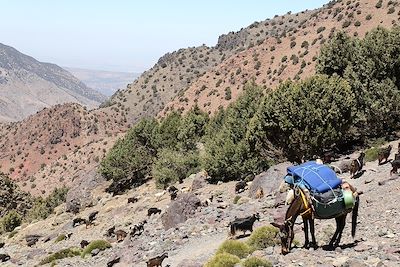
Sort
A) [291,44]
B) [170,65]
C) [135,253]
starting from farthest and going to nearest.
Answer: [170,65] < [291,44] < [135,253]

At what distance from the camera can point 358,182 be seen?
2464 centimetres

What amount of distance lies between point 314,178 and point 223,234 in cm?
1129

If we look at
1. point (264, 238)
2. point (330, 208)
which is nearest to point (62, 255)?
point (264, 238)

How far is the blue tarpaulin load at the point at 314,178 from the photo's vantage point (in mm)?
10828

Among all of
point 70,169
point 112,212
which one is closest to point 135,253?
point 112,212

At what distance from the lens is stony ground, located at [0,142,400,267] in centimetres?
1174

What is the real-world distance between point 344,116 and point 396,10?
194ft

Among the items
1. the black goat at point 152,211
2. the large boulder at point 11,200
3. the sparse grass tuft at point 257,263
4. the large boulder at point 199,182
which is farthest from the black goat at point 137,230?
the large boulder at point 11,200

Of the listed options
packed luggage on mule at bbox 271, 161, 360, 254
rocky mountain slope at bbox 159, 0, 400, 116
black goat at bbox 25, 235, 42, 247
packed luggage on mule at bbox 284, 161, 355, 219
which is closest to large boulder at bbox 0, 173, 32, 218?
black goat at bbox 25, 235, 42, 247

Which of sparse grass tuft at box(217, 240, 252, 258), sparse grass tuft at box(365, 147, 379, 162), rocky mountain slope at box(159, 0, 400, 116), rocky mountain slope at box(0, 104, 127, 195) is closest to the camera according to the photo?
sparse grass tuft at box(217, 240, 252, 258)

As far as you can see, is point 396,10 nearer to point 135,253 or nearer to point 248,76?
point 248,76

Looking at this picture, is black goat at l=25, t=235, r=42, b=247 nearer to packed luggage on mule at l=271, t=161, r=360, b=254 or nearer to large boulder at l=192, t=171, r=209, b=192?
large boulder at l=192, t=171, r=209, b=192

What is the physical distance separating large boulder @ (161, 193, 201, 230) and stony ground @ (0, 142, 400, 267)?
0.48 metres

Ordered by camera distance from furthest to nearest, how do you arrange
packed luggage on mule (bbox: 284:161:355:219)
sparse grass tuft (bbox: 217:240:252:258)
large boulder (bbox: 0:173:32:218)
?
large boulder (bbox: 0:173:32:218) → sparse grass tuft (bbox: 217:240:252:258) → packed luggage on mule (bbox: 284:161:355:219)
